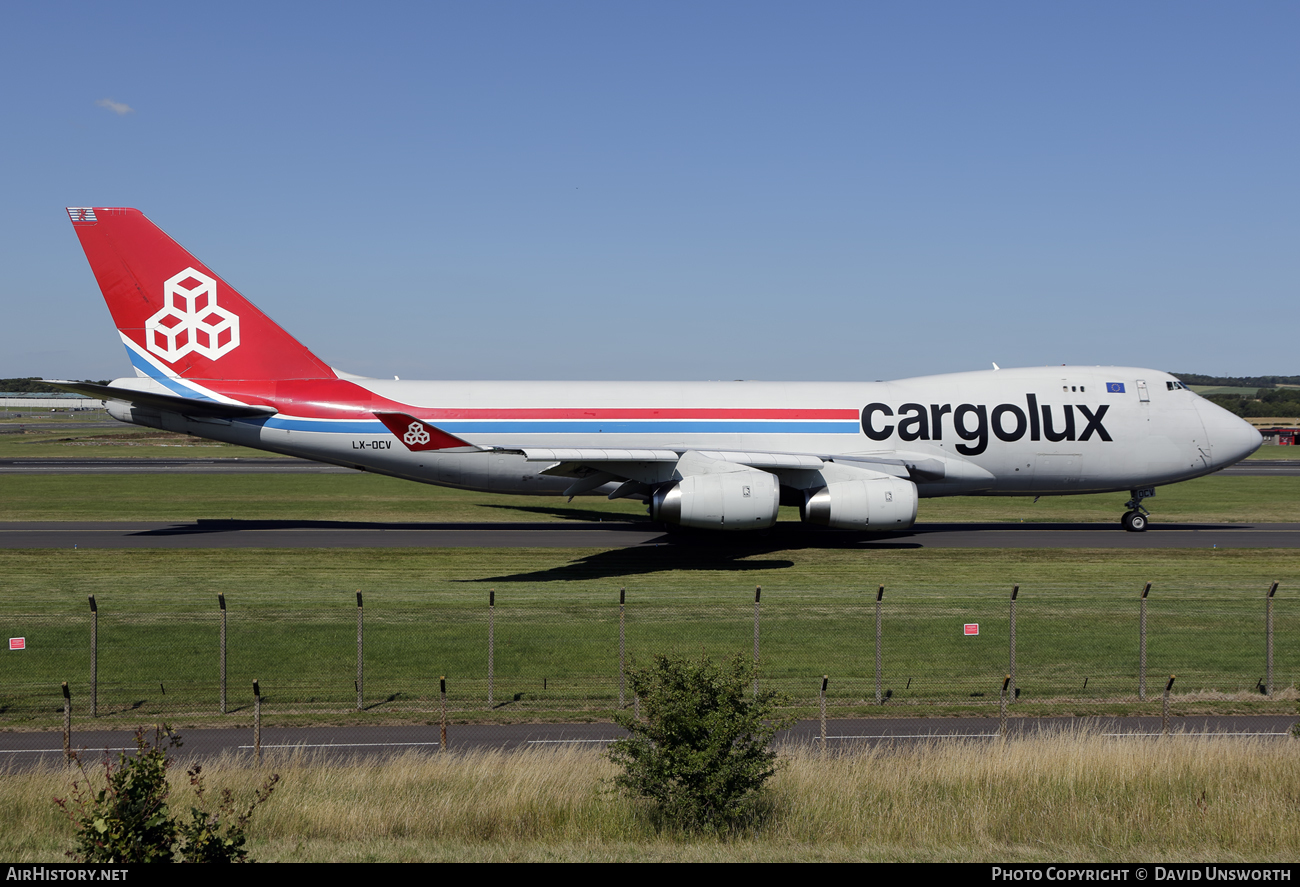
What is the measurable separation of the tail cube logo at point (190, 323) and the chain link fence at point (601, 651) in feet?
48.0

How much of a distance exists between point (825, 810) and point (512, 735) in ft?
19.5

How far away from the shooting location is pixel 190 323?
115ft

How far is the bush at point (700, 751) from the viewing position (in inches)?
417

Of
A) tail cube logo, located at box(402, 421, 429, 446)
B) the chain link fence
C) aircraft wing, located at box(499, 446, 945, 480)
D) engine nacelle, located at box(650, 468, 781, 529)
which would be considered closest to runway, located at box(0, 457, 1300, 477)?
tail cube logo, located at box(402, 421, 429, 446)

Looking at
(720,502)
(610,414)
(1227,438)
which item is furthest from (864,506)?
(1227,438)

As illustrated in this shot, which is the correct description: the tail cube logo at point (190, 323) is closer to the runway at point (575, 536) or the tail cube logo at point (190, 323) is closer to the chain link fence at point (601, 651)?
the runway at point (575, 536)

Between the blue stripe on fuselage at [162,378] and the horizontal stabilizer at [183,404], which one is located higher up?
the blue stripe on fuselage at [162,378]

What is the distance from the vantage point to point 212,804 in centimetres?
1105

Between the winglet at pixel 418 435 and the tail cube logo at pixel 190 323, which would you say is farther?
the tail cube logo at pixel 190 323

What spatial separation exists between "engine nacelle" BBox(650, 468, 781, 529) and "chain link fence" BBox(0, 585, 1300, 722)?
5.41m

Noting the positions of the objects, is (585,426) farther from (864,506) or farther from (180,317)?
(180,317)

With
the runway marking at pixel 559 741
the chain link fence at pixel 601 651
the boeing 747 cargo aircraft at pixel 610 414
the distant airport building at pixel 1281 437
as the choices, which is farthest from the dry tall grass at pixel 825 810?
the distant airport building at pixel 1281 437

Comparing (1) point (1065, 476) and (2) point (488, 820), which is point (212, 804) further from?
(1) point (1065, 476)

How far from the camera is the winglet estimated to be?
27.3 metres
